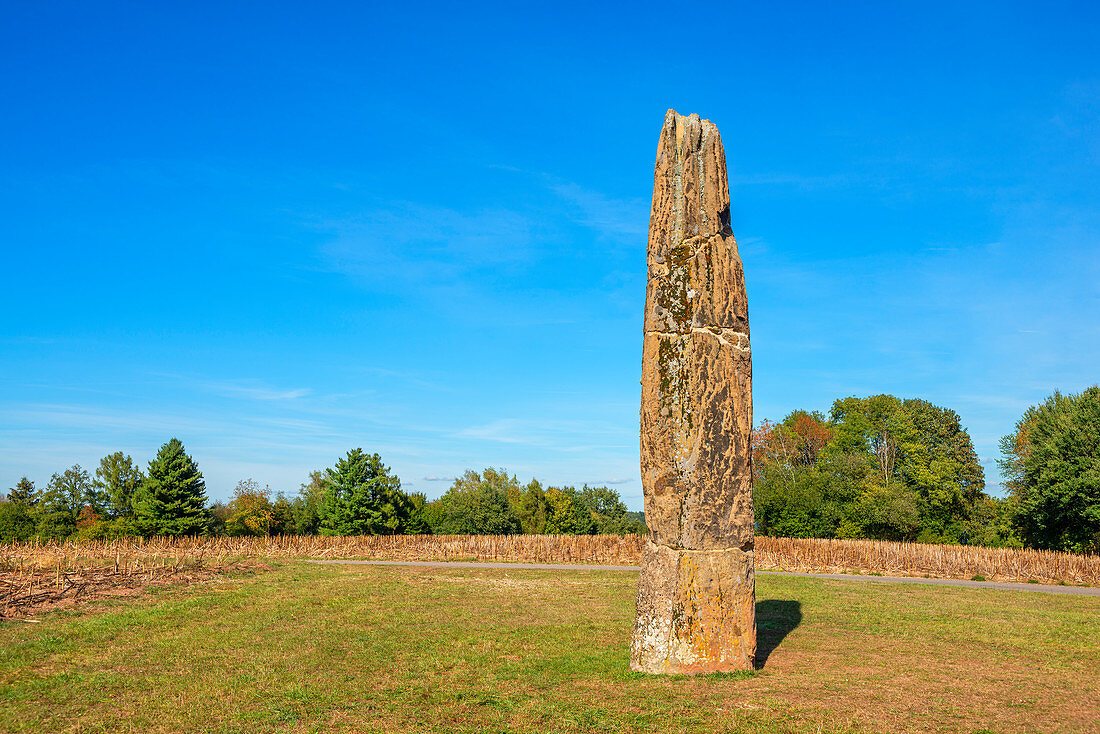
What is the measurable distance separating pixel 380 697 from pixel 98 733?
9.45 ft

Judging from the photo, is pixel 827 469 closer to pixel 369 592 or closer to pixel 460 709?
pixel 369 592

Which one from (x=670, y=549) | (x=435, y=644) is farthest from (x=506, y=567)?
(x=670, y=549)

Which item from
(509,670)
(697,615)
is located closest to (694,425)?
(697,615)

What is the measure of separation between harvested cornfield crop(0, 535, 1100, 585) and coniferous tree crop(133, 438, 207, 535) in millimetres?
9961

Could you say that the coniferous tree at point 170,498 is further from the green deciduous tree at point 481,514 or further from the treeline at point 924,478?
the treeline at point 924,478

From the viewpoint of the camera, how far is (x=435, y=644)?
11844 millimetres

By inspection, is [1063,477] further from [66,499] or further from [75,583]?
[66,499]

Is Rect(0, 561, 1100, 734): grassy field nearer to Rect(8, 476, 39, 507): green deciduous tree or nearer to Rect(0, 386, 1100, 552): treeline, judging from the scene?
Rect(0, 386, 1100, 552): treeline

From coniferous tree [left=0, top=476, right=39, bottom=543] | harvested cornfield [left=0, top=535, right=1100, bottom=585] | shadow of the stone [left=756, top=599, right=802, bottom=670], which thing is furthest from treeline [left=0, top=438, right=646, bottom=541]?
shadow of the stone [left=756, top=599, right=802, bottom=670]

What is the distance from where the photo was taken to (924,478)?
167ft

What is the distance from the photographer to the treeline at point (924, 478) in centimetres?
3189

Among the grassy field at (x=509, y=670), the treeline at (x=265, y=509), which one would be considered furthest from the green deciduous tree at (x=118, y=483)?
the grassy field at (x=509, y=670)

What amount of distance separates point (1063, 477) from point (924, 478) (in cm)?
2035

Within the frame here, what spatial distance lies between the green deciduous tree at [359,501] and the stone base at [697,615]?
42.6m
